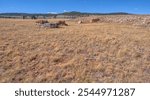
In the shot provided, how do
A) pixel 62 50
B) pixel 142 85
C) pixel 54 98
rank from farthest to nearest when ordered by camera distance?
pixel 62 50, pixel 142 85, pixel 54 98

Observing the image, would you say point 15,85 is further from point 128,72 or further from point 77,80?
point 128,72

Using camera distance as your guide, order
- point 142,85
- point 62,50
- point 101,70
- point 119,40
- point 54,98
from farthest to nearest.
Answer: point 119,40
point 62,50
point 101,70
point 142,85
point 54,98

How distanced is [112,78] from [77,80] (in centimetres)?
171

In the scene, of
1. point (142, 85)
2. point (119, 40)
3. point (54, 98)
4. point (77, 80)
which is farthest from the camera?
point (119, 40)

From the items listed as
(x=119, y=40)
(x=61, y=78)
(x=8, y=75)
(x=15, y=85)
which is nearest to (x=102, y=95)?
(x=61, y=78)

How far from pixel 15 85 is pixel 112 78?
4608mm

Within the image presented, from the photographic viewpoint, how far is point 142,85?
13062mm

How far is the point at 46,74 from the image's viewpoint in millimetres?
14602

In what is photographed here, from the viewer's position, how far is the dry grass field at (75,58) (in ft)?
47.1

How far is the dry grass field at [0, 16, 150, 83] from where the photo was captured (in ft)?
47.1

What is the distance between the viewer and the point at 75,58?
55.1 ft

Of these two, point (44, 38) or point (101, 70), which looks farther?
point (44, 38)

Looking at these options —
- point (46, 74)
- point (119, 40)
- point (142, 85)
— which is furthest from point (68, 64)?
point (119, 40)

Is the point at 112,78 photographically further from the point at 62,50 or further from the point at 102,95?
the point at 62,50
